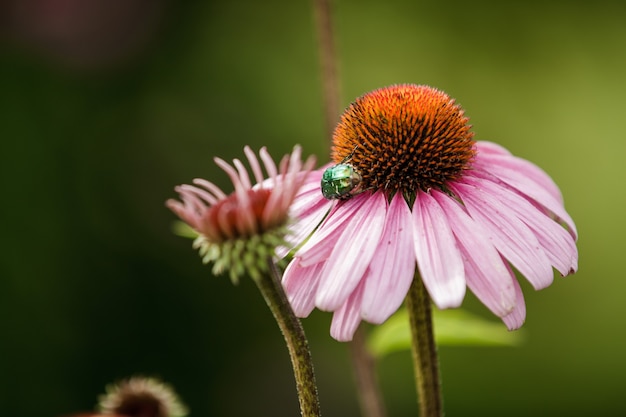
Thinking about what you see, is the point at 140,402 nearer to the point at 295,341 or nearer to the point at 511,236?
the point at 295,341

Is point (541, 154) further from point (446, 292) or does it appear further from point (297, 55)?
point (446, 292)

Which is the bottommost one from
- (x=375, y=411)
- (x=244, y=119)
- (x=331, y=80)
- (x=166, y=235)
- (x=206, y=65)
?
(x=375, y=411)

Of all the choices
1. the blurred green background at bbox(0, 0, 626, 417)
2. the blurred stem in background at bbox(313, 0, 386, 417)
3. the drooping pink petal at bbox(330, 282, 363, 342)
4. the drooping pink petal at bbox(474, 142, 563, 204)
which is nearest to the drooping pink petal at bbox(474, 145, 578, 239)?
the drooping pink petal at bbox(474, 142, 563, 204)

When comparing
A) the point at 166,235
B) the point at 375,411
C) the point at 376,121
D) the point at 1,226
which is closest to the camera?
the point at 376,121

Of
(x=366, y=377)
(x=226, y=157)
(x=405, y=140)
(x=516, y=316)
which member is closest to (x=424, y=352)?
(x=516, y=316)

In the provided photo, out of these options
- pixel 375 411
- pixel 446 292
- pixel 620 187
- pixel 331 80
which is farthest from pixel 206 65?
pixel 446 292

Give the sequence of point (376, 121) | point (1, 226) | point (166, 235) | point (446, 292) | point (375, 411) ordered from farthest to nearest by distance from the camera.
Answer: point (166, 235) < point (1, 226) < point (375, 411) < point (376, 121) < point (446, 292)

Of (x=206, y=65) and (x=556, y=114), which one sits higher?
(x=206, y=65)
